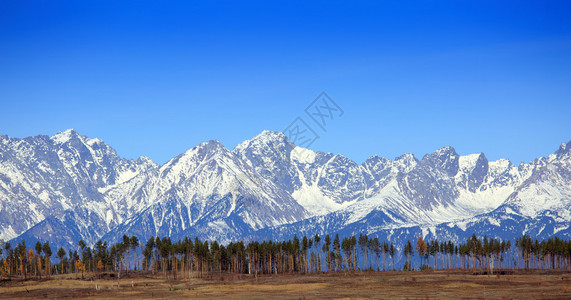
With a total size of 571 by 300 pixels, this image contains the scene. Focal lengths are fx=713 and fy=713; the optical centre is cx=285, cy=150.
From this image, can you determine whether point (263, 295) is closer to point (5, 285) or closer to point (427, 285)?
point (427, 285)

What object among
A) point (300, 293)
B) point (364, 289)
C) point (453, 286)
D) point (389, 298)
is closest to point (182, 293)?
point (300, 293)

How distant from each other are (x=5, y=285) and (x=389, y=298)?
108m

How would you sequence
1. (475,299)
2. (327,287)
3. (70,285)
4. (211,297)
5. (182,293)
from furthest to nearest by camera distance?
(70,285)
(327,287)
(182,293)
(211,297)
(475,299)

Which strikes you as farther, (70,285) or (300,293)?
(70,285)

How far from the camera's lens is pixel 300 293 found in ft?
403

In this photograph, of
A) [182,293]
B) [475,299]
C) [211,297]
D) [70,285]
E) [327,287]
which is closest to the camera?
[475,299]

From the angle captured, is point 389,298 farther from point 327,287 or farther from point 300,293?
point 327,287

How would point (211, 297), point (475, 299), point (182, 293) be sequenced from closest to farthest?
point (475, 299)
point (211, 297)
point (182, 293)

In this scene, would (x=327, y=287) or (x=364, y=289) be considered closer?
(x=364, y=289)

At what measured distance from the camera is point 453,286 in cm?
13188

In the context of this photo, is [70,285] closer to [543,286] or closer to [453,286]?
[453,286]

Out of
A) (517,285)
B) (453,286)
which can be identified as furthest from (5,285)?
(517,285)

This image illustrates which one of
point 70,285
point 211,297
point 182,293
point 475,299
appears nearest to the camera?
point 475,299

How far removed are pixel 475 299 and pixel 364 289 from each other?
30055 millimetres
